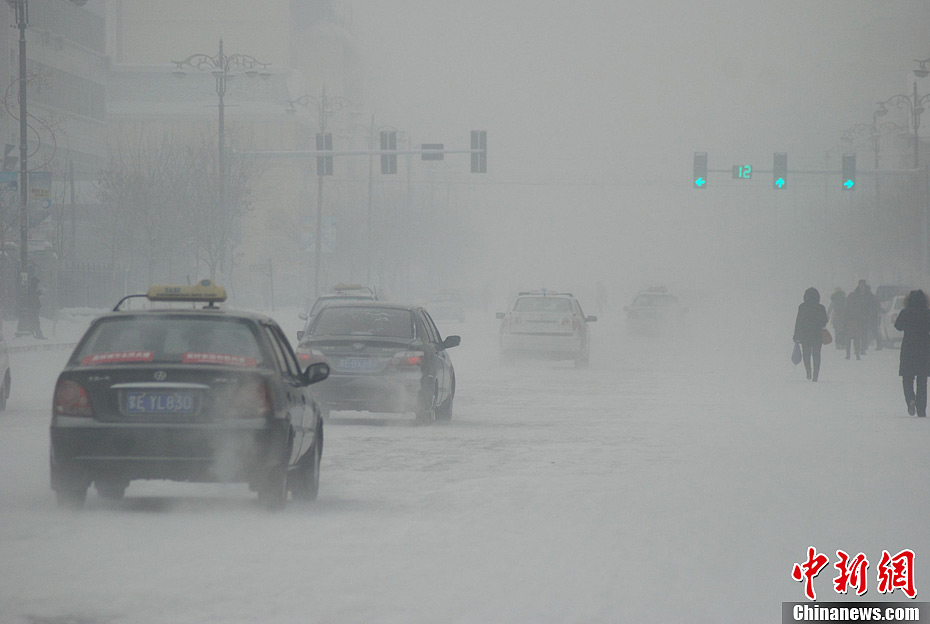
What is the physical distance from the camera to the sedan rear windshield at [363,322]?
18.7 metres

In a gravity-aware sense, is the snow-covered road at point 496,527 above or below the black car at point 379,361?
below

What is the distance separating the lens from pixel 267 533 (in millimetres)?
9875

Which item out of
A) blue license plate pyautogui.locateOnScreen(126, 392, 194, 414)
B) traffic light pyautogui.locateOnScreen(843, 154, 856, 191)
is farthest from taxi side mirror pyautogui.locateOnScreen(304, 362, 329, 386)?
traffic light pyautogui.locateOnScreen(843, 154, 856, 191)

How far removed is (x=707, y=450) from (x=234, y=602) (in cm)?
908

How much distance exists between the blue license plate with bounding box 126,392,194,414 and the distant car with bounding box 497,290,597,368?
78.4 feet

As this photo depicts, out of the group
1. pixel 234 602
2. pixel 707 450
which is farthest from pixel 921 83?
pixel 234 602

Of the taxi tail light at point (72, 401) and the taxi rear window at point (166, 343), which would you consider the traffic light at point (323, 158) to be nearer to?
the taxi rear window at point (166, 343)

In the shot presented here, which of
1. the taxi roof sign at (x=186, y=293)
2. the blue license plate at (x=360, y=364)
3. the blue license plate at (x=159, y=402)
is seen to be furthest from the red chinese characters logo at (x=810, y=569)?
the blue license plate at (x=360, y=364)

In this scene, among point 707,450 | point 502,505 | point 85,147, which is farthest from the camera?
point 85,147

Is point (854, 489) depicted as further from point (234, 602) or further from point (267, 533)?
point (234, 602)

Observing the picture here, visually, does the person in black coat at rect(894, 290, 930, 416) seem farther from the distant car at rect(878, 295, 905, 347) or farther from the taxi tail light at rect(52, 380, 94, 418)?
the distant car at rect(878, 295, 905, 347)

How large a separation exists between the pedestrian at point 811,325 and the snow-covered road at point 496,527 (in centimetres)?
839

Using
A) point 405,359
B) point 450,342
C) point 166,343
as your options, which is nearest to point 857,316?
point 450,342

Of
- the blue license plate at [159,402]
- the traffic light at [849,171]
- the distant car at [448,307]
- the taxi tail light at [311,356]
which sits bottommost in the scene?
the distant car at [448,307]
